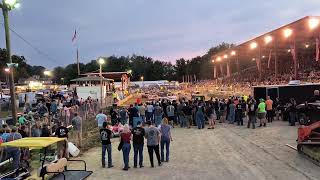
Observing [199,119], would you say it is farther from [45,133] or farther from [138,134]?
[138,134]

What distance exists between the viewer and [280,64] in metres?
75.8

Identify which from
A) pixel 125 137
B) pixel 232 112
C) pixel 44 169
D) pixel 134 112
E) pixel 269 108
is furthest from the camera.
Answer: pixel 232 112

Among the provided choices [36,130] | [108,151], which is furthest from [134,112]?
[108,151]

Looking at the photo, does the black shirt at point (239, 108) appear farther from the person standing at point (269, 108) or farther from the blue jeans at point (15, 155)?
the blue jeans at point (15, 155)

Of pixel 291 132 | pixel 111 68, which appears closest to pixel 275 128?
pixel 291 132

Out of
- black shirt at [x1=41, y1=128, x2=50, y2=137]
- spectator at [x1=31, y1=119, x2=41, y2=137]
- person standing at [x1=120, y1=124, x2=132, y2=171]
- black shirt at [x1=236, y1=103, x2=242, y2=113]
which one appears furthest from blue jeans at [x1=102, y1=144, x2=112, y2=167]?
black shirt at [x1=236, y1=103, x2=242, y2=113]

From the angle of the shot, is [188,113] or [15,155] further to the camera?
[188,113]

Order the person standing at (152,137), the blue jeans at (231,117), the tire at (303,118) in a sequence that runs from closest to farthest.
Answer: the person standing at (152,137), the tire at (303,118), the blue jeans at (231,117)

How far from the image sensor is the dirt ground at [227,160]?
14.3 metres

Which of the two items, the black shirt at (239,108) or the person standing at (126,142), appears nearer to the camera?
the person standing at (126,142)

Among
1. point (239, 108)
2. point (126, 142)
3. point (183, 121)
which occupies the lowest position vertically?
point (183, 121)

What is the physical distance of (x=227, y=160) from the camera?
1678cm

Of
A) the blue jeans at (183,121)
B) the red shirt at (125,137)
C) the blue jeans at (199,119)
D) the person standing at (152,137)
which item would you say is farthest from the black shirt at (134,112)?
the red shirt at (125,137)

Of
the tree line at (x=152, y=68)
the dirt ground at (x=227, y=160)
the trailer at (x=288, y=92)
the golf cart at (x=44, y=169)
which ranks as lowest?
the dirt ground at (x=227, y=160)
